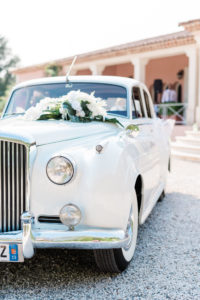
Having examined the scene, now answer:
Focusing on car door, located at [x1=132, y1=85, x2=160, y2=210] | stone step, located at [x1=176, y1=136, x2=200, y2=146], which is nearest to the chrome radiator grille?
car door, located at [x1=132, y1=85, x2=160, y2=210]

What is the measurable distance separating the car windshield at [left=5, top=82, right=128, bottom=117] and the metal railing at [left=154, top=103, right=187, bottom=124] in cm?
1027

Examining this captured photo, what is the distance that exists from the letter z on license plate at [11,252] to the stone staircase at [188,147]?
8367mm

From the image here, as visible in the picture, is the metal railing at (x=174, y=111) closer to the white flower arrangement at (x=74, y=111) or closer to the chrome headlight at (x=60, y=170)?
the white flower arrangement at (x=74, y=111)

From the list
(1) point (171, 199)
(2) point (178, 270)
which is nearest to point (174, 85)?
(1) point (171, 199)

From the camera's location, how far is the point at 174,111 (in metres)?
14.1

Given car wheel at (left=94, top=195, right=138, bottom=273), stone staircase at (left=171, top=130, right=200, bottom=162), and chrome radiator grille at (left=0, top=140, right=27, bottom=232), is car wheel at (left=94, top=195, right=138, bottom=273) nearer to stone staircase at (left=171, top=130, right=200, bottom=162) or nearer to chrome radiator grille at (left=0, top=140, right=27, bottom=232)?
chrome radiator grille at (left=0, top=140, right=27, bottom=232)

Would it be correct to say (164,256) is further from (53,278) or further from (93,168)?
(93,168)

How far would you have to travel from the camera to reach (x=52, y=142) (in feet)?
8.68

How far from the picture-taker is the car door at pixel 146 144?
11.8 feet

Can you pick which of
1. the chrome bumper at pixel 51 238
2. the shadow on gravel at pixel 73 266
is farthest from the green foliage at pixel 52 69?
the chrome bumper at pixel 51 238

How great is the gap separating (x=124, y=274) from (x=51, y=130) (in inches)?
50.5

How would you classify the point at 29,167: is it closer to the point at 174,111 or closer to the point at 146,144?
the point at 146,144

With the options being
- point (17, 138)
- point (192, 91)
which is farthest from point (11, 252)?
point (192, 91)

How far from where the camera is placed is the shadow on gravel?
2771 millimetres
